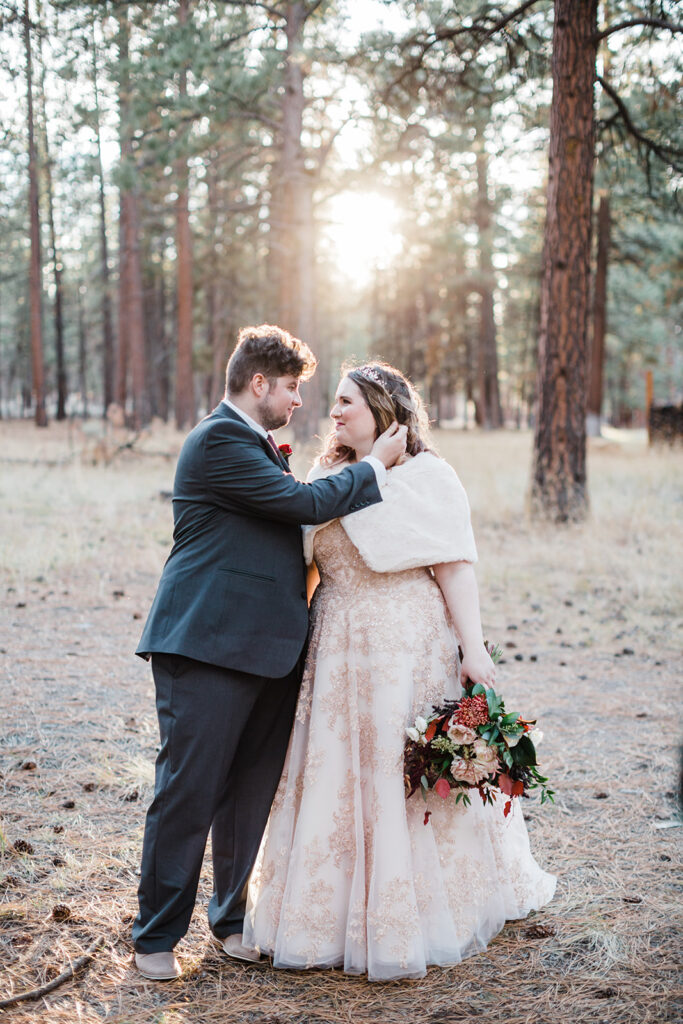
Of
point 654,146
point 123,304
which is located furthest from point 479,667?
point 123,304

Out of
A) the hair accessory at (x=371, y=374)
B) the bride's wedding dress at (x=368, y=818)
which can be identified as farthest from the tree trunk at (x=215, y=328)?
the bride's wedding dress at (x=368, y=818)

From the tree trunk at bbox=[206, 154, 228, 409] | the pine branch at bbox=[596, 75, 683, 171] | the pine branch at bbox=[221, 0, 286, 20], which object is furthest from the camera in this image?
the tree trunk at bbox=[206, 154, 228, 409]

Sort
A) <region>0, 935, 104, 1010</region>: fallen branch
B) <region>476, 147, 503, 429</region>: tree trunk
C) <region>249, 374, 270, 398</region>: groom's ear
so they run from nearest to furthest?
<region>0, 935, 104, 1010</region>: fallen branch
<region>249, 374, 270, 398</region>: groom's ear
<region>476, 147, 503, 429</region>: tree trunk

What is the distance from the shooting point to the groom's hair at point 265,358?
3.06m

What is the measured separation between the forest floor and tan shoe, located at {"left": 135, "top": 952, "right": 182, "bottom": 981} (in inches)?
1.5

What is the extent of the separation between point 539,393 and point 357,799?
918 centimetres

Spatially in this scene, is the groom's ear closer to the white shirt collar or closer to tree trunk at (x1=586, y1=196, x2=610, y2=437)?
the white shirt collar

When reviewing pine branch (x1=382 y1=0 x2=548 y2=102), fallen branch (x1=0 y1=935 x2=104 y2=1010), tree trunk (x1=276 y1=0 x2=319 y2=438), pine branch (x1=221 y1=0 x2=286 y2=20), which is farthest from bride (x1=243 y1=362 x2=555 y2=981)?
tree trunk (x1=276 y1=0 x2=319 y2=438)

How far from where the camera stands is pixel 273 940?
3146 millimetres

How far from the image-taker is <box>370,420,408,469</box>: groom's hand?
10.5 ft

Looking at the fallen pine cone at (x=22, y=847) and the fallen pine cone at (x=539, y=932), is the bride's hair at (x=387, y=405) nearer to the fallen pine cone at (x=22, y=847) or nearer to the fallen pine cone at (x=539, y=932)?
the fallen pine cone at (x=539, y=932)

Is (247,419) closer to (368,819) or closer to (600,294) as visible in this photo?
(368,819)

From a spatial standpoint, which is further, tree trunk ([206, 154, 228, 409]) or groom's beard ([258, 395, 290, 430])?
tree trunk ([206, 154, 228, 409])

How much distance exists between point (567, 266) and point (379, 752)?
928cm
